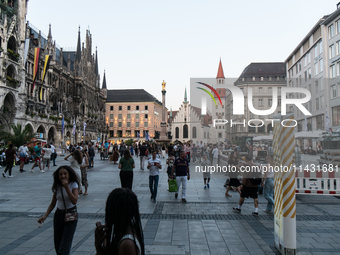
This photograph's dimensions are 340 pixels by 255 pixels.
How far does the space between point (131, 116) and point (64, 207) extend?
87521mm

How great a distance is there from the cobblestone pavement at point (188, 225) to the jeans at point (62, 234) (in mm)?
1505

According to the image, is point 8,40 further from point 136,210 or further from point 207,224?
point 136,210

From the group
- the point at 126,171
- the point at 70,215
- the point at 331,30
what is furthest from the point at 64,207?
the point at 331,30

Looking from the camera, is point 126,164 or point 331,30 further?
point 331,30

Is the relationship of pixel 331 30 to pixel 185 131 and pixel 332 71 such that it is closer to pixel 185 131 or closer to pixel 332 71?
pixel 332 71

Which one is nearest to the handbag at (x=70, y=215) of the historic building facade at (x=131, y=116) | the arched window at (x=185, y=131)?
the historic building facade at (x=131, y=116)

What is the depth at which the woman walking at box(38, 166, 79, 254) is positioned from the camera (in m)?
3.84

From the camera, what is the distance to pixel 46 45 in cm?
5212

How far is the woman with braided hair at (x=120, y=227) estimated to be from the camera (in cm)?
221

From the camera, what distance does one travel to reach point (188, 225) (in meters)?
7.01

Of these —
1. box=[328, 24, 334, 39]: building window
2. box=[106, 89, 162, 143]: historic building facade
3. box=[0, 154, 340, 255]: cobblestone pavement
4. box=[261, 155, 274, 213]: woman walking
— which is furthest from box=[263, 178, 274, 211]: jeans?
box=[106, 89, 162, 143]: historic building facade

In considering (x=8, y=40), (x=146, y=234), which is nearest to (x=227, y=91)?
(x=146, y=234)

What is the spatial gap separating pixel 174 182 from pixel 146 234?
4.62 metres

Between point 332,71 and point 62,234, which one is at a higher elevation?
point 332,71
